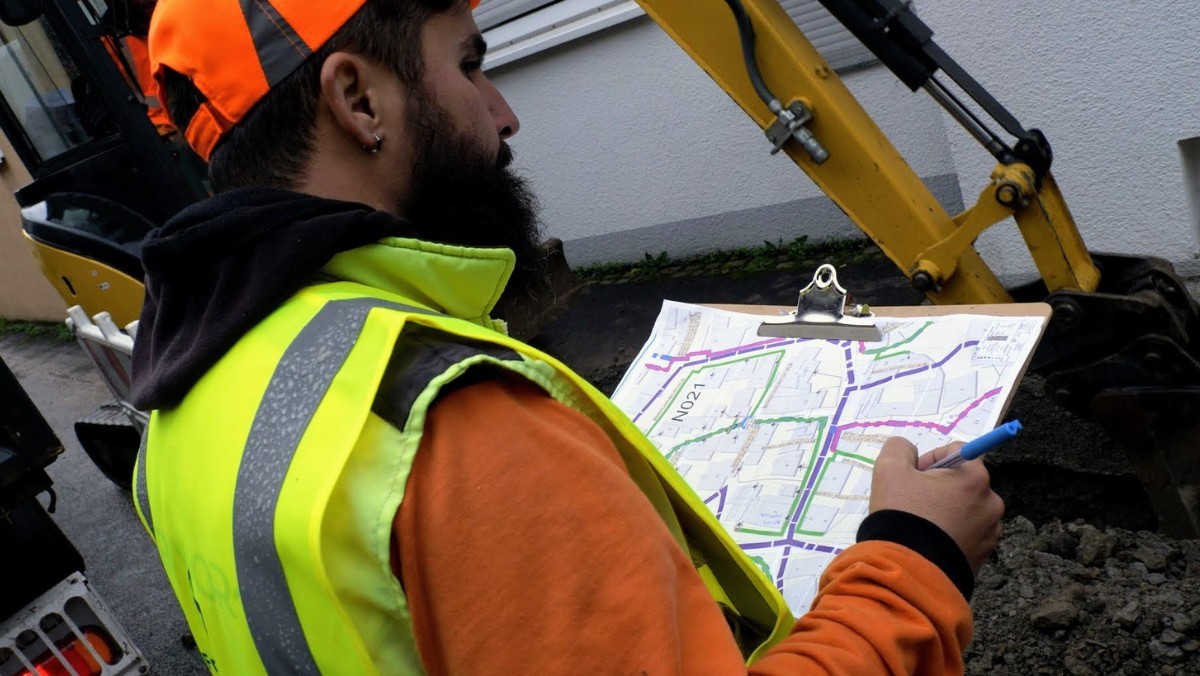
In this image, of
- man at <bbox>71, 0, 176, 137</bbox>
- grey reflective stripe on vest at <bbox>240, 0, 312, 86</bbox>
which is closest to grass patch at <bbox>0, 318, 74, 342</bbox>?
man at <bbox>71, 0, 176, 137</bbox>

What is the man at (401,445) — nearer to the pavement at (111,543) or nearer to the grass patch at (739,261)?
the pavement at (111,543)

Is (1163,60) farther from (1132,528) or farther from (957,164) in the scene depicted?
(1132,528)

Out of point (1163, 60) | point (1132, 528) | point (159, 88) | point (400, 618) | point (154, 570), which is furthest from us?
point (154, 570)

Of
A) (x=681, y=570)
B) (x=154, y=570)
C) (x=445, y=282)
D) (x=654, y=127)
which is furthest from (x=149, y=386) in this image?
(x=654, y=127)

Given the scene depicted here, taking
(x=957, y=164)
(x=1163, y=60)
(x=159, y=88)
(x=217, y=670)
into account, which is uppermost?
(x=159, y=88)

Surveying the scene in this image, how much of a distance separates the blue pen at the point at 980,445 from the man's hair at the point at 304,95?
0.85m

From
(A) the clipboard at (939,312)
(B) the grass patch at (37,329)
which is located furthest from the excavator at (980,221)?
(B) the grass patch at (37,329)

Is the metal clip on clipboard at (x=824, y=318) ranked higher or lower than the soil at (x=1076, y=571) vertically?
higher

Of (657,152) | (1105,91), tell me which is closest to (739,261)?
(657,152)

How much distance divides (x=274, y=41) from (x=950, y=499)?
40.1 inches

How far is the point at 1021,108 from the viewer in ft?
12.5

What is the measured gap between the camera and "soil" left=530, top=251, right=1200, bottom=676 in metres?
2.24

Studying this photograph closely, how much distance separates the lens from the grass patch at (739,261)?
5.35 metres

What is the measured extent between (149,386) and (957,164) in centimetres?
373
